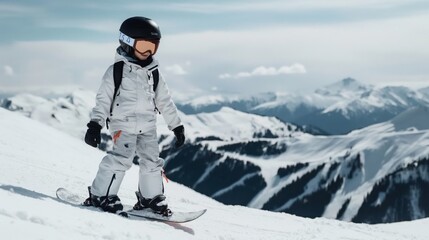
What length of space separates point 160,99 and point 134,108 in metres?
0.74

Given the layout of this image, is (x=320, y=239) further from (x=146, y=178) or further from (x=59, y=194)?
(x=59, y=194)

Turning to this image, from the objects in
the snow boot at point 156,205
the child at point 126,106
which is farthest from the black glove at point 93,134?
the snow boot at point 156,205

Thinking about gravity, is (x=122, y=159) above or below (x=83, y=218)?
above

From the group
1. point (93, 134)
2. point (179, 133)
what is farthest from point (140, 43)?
point (179, 133)

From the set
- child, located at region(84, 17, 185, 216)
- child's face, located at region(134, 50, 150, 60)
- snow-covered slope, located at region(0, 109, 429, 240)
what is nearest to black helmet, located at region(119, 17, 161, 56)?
child, located at region(84, 17, 185, 216)

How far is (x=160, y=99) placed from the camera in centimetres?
875

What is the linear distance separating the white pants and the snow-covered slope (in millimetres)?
786

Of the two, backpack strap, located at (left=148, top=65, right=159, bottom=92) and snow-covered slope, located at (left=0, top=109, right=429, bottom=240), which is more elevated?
backpack strap, located at (left=148, top=65, right=159, bottom=92)

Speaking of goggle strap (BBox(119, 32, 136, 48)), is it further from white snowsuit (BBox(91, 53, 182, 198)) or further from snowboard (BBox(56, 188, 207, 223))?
snowboard (BBox(56, 188, 207, 223))

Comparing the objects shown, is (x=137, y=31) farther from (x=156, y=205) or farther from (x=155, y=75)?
(x=156, y=205)

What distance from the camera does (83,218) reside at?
6297 mm

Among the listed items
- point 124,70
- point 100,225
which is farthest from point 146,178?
point 100,225

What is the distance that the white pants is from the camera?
8070 mm

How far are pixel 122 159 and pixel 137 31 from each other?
206cm
